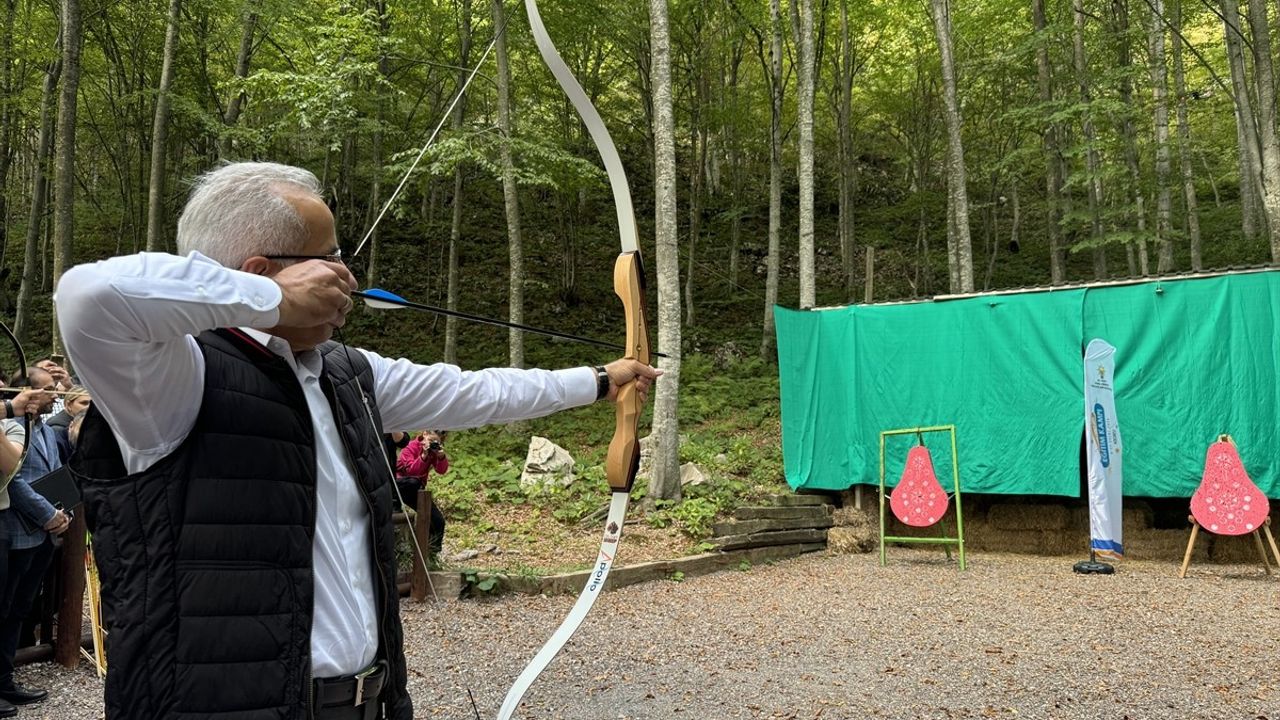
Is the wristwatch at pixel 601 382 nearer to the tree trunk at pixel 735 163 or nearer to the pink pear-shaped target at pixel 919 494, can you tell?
the pink pear-shaped target at pixel 919 494

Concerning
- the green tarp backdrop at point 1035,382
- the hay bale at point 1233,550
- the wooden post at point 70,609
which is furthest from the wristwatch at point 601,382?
the hay bale at point 1233,550

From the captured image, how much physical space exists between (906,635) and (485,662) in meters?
2.08

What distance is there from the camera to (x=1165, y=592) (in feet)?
16.5

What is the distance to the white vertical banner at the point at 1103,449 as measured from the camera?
580cm

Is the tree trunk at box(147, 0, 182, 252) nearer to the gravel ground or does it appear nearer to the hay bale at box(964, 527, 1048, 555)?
the gravel ground

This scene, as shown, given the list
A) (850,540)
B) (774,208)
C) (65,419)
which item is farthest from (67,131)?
(774,208)

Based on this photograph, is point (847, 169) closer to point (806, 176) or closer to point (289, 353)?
point (806, 176)

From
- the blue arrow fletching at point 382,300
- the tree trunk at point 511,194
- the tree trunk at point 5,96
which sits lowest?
the blue arrow fletching at point 382,300

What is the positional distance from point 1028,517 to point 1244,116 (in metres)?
6.26

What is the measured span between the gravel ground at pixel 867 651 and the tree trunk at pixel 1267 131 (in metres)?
3.65

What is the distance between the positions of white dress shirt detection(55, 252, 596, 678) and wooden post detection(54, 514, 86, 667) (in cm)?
301

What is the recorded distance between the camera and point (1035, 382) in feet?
21.3

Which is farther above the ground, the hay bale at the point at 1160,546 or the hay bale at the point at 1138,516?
the hay bale at the point at 1138,516

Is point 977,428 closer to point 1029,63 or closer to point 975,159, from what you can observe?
point 1029,63
